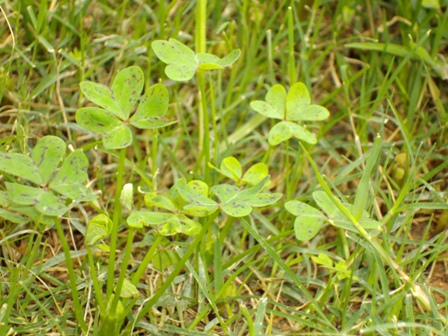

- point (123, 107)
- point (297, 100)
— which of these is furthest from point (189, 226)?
point (297, 100)

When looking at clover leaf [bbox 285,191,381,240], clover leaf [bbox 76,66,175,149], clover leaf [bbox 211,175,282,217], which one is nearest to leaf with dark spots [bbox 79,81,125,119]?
clover leaf [bbox 76,66,175,149]

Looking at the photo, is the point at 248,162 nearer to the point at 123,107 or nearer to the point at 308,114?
the point at 308,114

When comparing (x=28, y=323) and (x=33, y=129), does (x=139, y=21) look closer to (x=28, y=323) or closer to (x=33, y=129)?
(x=33, y=129)

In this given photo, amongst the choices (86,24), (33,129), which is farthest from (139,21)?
(33,129)

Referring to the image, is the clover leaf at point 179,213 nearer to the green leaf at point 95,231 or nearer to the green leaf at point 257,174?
the green leaf at point 95,231

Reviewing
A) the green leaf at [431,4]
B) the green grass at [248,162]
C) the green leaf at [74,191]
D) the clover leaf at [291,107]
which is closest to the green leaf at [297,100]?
the clover leaf at [291,107]
